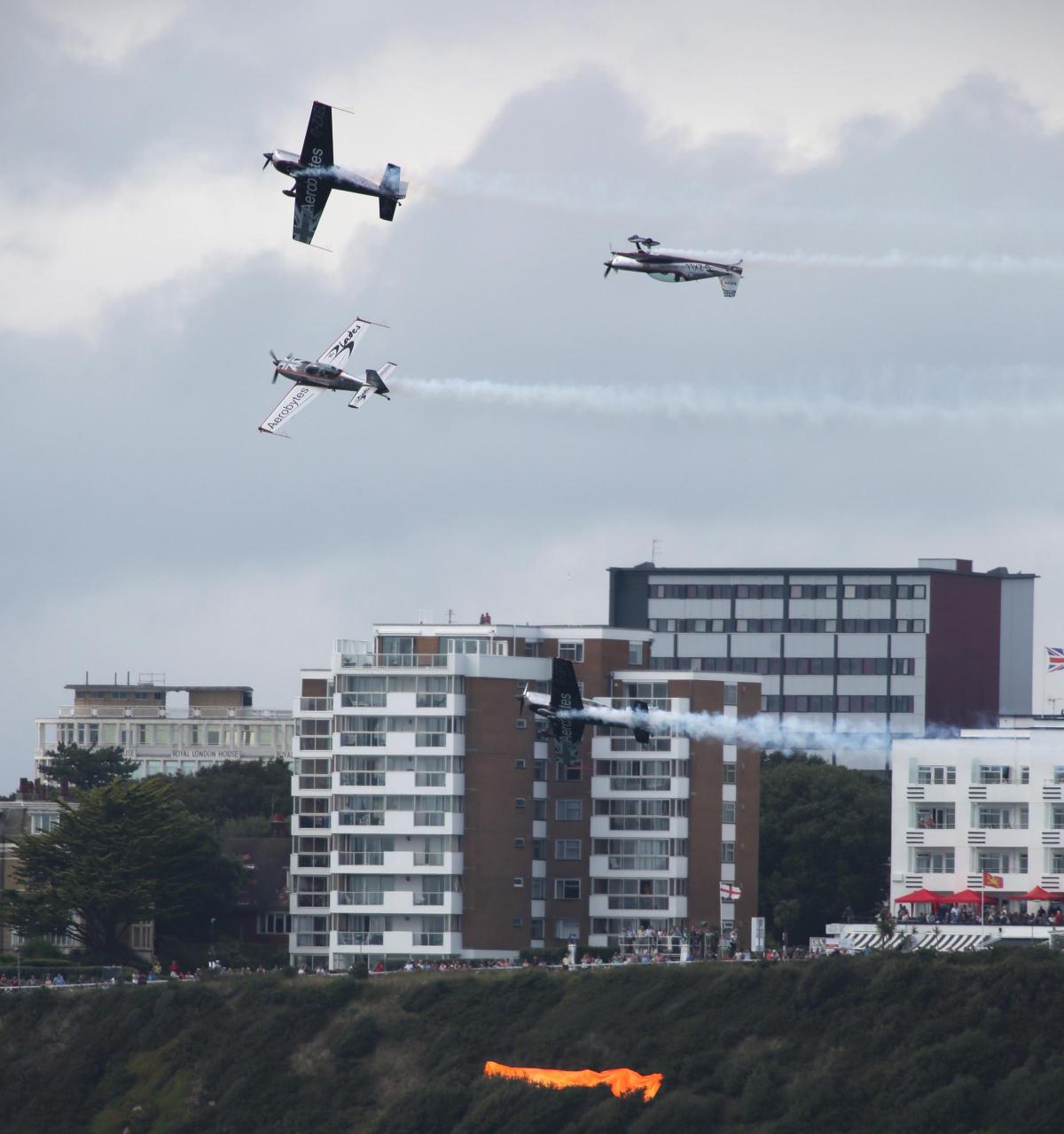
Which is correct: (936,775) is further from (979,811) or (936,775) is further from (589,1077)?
(589,1077)

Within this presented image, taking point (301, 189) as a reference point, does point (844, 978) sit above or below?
below

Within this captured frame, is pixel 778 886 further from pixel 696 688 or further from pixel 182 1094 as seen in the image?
pixel 182 1094

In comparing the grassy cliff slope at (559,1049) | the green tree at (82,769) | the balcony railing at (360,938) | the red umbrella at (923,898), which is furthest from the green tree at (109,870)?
the red umbrella at (923,898)

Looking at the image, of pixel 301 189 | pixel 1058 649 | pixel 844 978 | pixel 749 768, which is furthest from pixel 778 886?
pixel 301 189

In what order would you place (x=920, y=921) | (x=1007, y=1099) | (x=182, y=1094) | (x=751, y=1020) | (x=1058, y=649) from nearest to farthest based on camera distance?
(x=1007, y=1099), (x=751, y=1020), (x=182, y=1094), (x=920, y=921), (x=1058, y=649)

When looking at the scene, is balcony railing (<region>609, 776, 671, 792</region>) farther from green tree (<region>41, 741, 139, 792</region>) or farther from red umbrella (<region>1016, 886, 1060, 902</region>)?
green tree (<region>41, 741, 139, 792</region>)

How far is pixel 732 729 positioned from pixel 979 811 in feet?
66.1

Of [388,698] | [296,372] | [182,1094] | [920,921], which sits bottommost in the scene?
[182,1094]

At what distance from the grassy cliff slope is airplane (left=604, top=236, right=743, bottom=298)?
31.7m

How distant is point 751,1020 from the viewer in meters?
115

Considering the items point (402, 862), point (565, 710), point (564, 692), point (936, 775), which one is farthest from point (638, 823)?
point (565, 710)

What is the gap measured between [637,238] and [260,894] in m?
77.1

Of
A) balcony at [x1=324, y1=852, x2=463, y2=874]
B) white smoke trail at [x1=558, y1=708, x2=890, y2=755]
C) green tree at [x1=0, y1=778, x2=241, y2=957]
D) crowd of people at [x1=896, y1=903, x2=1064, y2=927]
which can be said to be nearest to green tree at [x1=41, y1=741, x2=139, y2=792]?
green tree at [x1=0, y1=778, x2=241, y2=957]

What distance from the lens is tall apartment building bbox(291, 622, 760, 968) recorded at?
158 m
